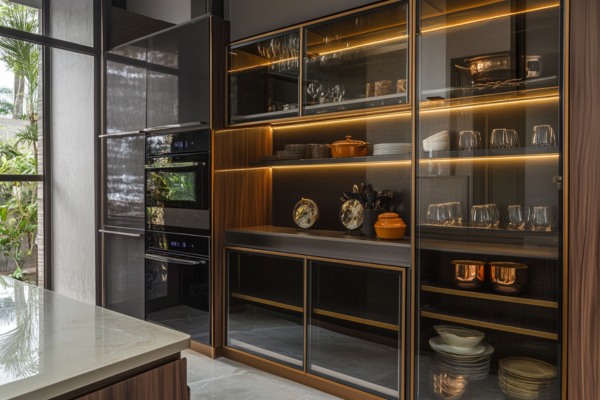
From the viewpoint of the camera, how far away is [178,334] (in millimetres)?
1117

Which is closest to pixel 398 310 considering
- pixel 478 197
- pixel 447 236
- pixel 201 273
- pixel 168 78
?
pixel 447 236

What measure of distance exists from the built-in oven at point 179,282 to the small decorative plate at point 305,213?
2.26ft

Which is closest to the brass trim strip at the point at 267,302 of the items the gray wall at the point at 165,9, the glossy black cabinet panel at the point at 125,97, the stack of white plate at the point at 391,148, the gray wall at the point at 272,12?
the stack of white plate at the point at 391,148

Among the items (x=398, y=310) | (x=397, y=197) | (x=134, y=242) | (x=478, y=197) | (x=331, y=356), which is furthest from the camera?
(x=134, y=242)

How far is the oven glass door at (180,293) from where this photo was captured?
3521mm

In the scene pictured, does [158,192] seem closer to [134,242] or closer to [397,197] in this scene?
[134,242]

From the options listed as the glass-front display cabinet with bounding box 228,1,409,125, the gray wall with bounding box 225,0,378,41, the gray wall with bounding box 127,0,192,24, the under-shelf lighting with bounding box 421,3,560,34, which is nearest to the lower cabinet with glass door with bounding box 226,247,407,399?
the glass-front display cabinet with bounding box 228,1,409,125

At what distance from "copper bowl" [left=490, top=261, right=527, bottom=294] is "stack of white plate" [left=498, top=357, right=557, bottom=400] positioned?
12.8 inches

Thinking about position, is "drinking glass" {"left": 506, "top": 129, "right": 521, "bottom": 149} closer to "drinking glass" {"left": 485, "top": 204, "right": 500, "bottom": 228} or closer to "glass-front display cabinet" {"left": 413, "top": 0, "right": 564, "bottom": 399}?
"glass-front display cabinet" {"left": 413, "top": 0, "right": 564, "bottom": 399}

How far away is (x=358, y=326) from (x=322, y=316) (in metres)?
0.26

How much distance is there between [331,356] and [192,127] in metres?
1.94

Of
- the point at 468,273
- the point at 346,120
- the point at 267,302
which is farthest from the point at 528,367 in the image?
the point at 346,120

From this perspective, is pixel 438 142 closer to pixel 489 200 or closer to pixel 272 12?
pixel 489 200

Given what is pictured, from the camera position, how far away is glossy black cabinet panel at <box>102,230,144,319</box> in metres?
Result: 4.10
